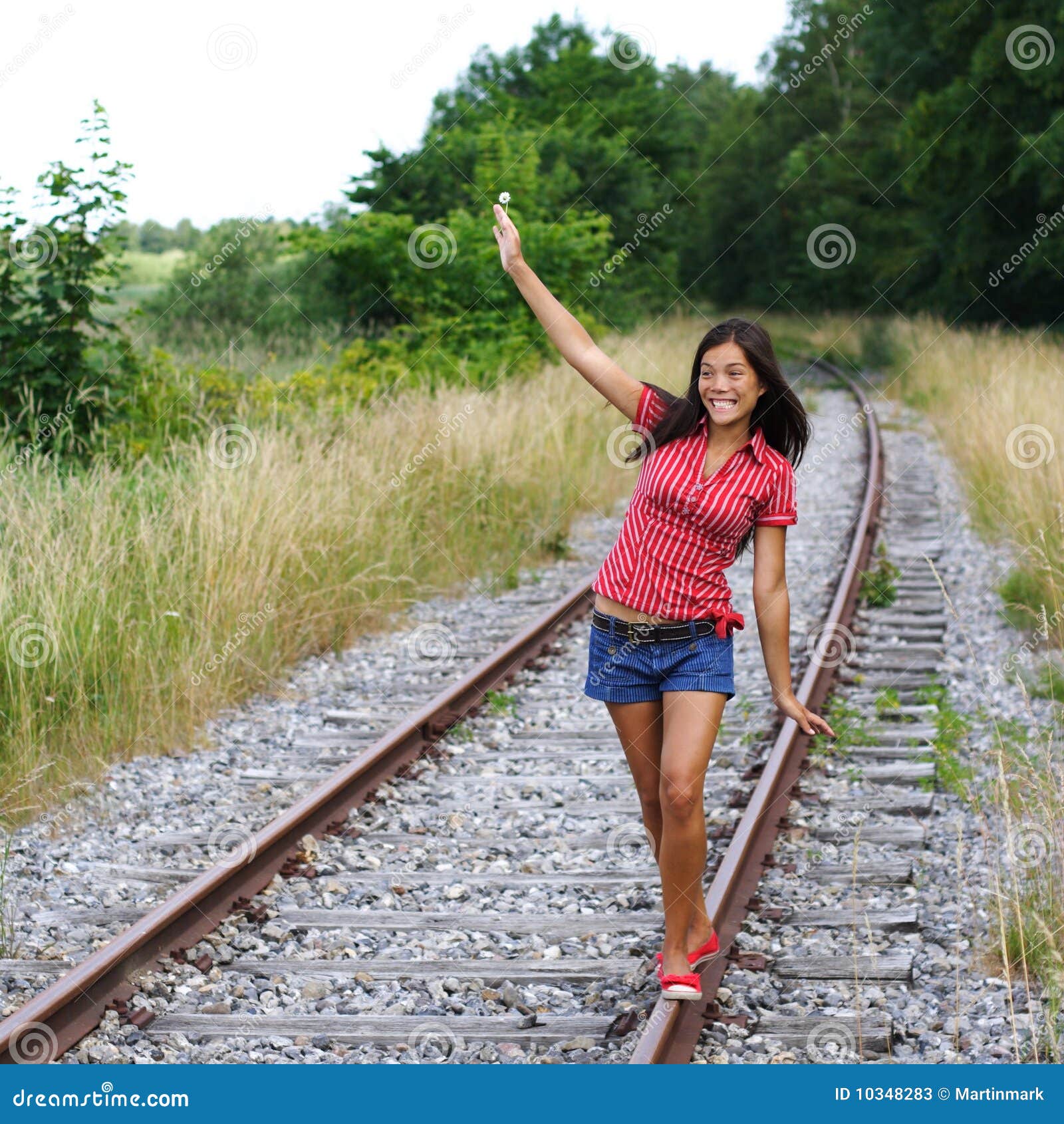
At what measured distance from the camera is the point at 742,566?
33.8ft

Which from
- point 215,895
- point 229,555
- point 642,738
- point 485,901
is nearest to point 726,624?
point 642,738

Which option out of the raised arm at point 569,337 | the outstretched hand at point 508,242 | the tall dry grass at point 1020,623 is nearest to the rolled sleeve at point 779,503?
the raised arm at point 569,337

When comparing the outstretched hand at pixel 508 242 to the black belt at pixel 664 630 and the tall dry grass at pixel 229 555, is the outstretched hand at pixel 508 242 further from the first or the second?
the tall dry grass at pixel 229 555

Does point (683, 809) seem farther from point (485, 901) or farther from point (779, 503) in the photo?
point (485, 901)

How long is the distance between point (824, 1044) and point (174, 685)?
3958mm

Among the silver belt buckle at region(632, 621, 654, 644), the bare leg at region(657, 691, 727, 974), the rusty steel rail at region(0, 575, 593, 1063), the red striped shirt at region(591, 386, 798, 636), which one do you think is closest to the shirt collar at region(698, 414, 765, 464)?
the red striped shirt at region(591, 386, 798, 636)

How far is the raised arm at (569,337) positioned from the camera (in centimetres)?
378

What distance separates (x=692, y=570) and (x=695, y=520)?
134mm

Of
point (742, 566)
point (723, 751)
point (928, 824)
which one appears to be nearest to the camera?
point (928, 824)

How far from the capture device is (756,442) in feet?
12.0
